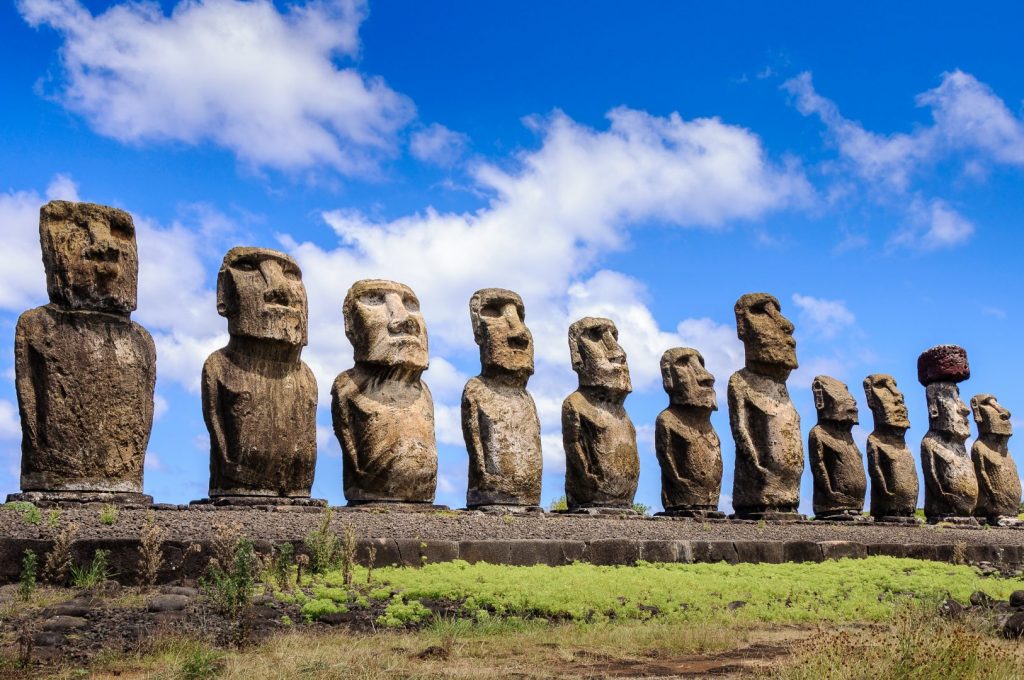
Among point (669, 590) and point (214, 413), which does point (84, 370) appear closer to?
point (214, 413)

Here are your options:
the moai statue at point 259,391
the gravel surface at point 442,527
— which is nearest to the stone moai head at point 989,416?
the gravel surface at point 442,527

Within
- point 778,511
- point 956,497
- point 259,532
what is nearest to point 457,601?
point 259,532

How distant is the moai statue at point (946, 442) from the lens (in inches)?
911

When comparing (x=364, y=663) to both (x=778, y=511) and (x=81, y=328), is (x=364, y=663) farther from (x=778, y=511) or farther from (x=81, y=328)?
(x=778, y=511)

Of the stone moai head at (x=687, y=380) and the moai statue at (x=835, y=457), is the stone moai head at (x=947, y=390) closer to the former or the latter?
the moai statue at (x=835, y=457)

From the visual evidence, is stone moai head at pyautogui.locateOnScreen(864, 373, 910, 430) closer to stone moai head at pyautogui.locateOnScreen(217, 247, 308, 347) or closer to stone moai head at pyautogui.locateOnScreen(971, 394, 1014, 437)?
stone moai head at pyautogui.locateOnScreen(971, 394, 1014, 437)

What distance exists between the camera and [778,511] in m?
18.8

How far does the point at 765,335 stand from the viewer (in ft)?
64.2

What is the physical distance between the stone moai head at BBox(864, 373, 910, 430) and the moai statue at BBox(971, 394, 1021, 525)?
364cm

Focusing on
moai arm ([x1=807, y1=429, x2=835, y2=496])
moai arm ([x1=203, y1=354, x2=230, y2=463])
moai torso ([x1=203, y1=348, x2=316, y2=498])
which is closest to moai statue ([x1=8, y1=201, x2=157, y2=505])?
moai arm ([x1=203, y1=354, x2=230, y2=463])

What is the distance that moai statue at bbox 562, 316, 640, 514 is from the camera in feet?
53.4

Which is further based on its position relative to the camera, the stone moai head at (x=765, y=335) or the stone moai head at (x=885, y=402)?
the stone moai head at (x=885, y=402)

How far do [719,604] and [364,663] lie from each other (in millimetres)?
4094

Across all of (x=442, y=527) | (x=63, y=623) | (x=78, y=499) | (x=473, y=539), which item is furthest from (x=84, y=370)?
(x=63, y=623)
